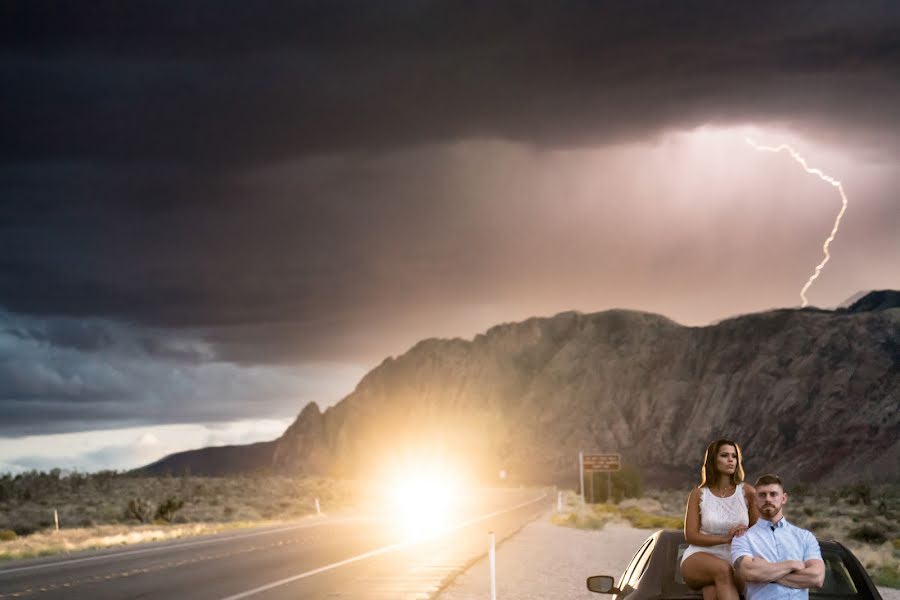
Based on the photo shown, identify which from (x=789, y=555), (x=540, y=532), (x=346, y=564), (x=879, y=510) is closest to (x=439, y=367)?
(x=879, y=510)

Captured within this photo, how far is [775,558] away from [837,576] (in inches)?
82.0

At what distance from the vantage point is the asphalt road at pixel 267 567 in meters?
21.0

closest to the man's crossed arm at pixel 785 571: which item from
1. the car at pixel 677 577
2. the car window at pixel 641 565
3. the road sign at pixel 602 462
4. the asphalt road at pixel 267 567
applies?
the car at pixel 677 577

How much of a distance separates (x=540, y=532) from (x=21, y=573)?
20.1m

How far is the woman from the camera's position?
700 centimetres

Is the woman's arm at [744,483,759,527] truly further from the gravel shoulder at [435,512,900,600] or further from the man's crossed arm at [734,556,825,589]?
the gravel shoulder at [435,512,900,600]

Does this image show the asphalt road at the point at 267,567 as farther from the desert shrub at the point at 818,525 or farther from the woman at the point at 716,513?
the desert shrub at the point at 818,525

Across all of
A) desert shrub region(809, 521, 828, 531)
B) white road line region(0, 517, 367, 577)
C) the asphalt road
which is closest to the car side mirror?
the asphalt road

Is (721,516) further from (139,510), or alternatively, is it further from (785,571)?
(139,510)

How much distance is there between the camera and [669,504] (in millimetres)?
83750

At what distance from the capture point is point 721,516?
23.7 feet

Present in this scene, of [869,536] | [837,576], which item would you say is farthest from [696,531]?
[869,536]

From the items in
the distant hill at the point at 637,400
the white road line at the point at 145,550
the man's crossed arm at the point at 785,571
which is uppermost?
the distant hill at the point at 637,400

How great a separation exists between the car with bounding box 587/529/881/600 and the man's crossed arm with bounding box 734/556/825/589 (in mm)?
1462
